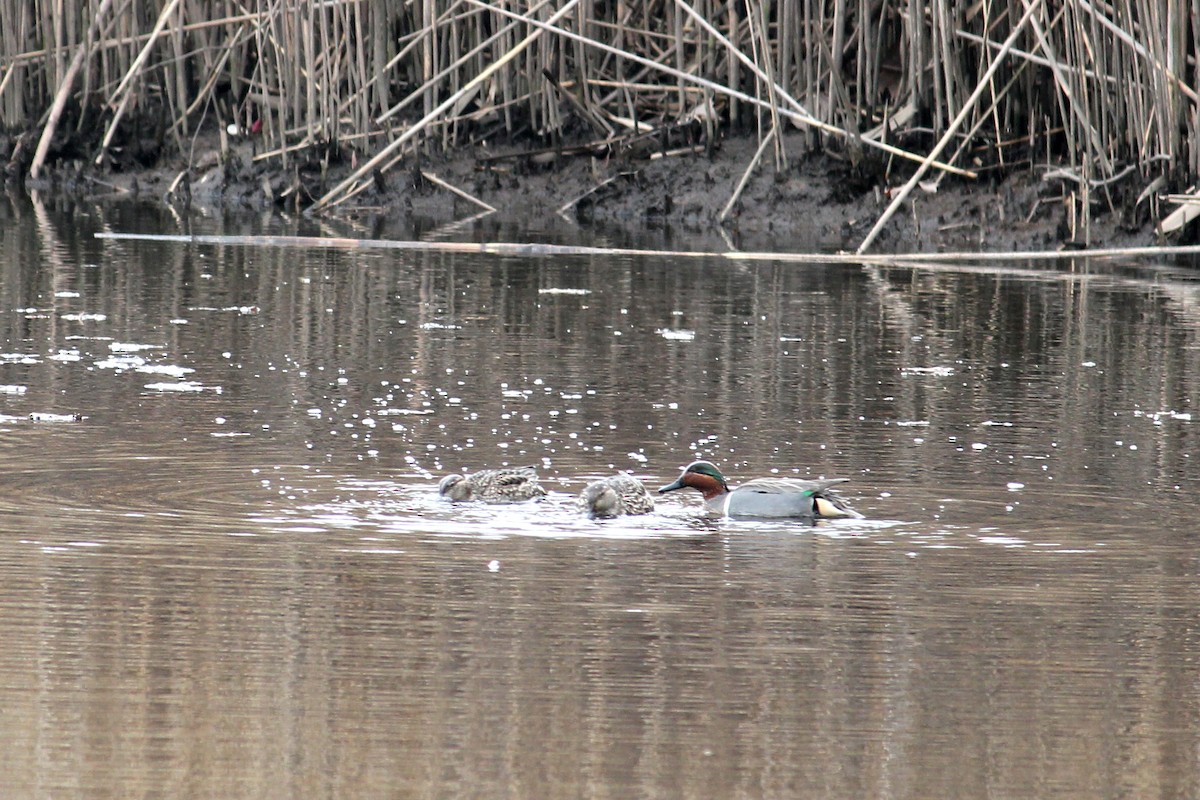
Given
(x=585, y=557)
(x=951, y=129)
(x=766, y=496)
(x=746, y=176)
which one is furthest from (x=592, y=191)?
(x=585, y=557)

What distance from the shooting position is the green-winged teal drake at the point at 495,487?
726cm

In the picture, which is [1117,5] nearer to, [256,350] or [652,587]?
[256,350]

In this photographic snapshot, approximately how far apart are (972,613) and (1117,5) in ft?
35.4

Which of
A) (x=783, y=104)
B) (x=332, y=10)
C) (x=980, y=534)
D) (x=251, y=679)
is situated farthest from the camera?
(x=332, y=10)

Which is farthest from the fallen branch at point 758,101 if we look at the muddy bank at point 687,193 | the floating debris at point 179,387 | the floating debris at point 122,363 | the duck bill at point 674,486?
the duck bill at point 674,486

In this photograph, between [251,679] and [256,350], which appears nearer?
[251,679]

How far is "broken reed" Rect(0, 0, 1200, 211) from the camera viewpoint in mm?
15750

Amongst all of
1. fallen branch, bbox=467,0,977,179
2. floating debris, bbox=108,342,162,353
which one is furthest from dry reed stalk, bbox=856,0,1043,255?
floating debris, bbox=108,342,162,353

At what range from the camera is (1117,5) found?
15.8m

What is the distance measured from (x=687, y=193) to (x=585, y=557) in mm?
12472

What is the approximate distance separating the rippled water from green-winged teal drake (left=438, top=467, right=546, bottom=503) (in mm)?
98

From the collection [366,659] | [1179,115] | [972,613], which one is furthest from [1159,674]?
[1179,115]

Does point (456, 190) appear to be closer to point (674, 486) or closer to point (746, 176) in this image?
point (746, 176)

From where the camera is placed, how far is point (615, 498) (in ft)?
23.6
